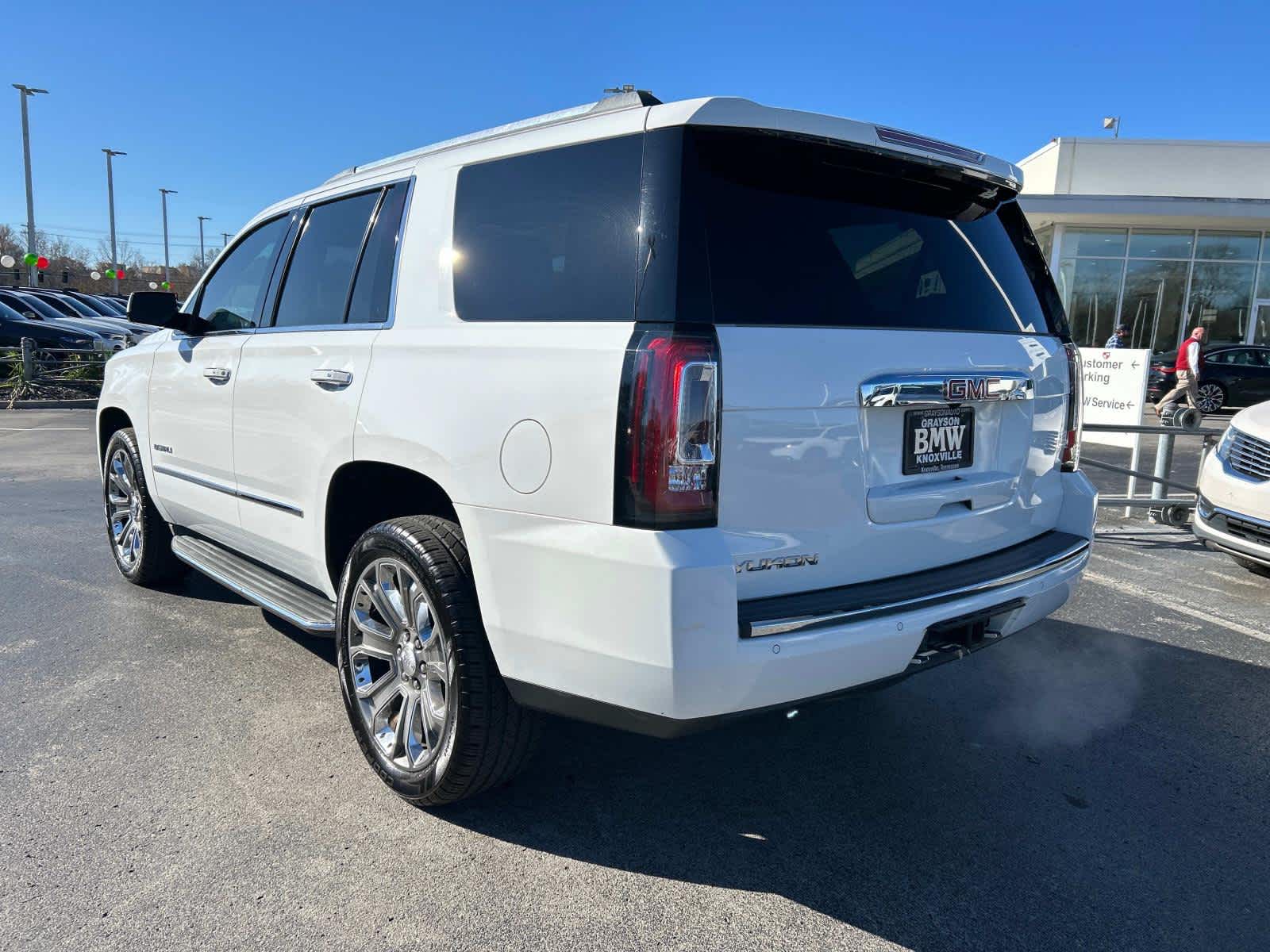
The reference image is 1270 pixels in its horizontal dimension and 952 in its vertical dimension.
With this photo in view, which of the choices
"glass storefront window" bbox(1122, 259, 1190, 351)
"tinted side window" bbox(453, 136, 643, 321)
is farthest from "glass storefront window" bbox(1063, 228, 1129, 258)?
"tinted side window" bbox(453, 136, 643, 321)

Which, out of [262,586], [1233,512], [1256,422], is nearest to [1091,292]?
[1256,422]

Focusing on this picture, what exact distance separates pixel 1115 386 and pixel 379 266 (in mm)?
6827

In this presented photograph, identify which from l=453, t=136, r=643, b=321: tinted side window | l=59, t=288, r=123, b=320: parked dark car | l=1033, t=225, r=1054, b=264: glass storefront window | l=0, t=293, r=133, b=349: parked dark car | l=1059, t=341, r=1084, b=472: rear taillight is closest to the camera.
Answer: l=453, t=136, r=643, b=321: tinted side window

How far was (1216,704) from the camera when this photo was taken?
3.89 metres

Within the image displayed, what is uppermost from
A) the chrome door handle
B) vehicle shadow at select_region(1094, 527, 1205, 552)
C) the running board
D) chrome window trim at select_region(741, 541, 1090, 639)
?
the chrome door handle

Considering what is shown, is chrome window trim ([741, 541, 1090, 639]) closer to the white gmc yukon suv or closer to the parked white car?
the white gmc yukon suv

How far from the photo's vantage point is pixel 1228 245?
25312 mm

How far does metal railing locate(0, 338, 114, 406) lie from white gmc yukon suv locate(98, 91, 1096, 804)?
1550 cm

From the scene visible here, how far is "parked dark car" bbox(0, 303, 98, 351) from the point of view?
18.9m

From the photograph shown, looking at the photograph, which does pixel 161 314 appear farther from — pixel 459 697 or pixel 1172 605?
pixel 1172 605

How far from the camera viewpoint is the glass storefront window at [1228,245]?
82.8ft

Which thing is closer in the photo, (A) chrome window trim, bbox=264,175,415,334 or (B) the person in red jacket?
(A) chrome window trim, bbox=264,175,415,334

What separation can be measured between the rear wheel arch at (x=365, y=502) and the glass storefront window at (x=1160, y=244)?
27119 millimetres

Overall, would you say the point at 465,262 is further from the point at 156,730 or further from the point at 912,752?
the point at 912,752
